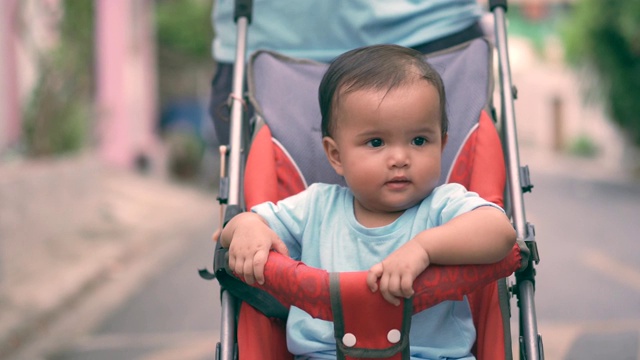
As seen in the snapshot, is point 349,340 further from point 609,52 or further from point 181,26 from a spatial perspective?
point 181,26

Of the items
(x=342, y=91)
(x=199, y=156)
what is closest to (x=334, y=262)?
(x=342, y=91)

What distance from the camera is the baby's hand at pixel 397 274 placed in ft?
7.70

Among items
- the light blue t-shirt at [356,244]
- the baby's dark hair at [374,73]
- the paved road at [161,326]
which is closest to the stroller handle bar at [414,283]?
the light blue t-shirt at [356,244]

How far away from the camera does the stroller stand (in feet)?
7.98

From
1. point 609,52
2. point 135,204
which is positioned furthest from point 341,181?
point 609,52

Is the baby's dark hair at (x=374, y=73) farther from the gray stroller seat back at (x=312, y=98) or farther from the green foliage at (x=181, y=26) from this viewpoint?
the green foliage at (x=181, y=26)

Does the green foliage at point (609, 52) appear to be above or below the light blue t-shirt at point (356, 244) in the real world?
above

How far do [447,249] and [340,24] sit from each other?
1.73 metres

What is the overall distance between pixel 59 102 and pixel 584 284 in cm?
640

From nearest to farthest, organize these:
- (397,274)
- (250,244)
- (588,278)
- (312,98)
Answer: (397,274)
(250,244)
(312,98)
(588,278)

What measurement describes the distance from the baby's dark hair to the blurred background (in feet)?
10.6

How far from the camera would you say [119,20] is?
61.4 ft

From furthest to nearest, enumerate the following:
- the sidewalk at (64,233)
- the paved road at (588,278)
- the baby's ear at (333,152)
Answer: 1. the sidewalk at (64,233)
2. the paved road at (588,278)
3. the baby's ear at (333,152)

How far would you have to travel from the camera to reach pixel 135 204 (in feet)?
46.3
